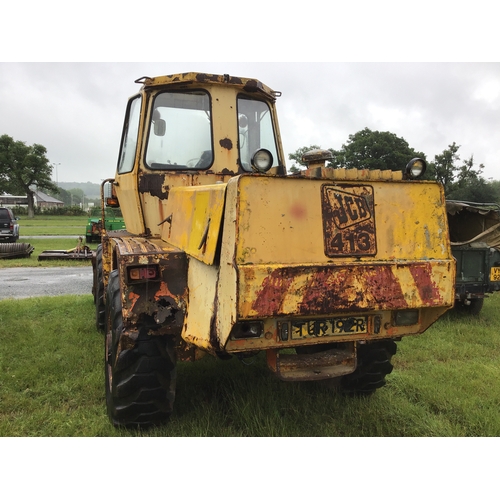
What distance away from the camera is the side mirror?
12.7 ft

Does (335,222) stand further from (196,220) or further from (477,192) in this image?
(477,192)

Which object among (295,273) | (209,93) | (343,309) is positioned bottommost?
(343,309)

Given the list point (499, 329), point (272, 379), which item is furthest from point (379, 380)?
point (499, 329)

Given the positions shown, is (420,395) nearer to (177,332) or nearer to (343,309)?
(343,309)

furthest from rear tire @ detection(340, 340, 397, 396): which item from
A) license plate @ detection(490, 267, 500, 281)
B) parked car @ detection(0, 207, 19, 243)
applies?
parked car @ detection(0, 207, 19, 243)

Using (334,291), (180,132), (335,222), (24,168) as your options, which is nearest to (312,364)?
(334,291)

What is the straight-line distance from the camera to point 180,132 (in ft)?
12.8

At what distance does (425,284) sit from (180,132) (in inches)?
92.0

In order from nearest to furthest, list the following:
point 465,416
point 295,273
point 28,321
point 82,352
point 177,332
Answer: point 295,273 < point 177,332 < point 465,416 < point 82,352 < point 28,321

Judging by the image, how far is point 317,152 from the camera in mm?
3744

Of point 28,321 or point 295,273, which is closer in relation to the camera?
point 295,273

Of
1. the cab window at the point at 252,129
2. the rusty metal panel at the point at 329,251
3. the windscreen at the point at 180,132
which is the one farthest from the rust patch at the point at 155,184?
the rusty metal panel at the point at 329,251

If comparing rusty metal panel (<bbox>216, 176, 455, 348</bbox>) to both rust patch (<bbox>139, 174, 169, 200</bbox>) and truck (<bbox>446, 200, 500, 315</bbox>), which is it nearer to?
rust patch (<bbox>139, 174, 169, 200</bbox>)

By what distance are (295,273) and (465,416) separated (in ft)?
6.78
